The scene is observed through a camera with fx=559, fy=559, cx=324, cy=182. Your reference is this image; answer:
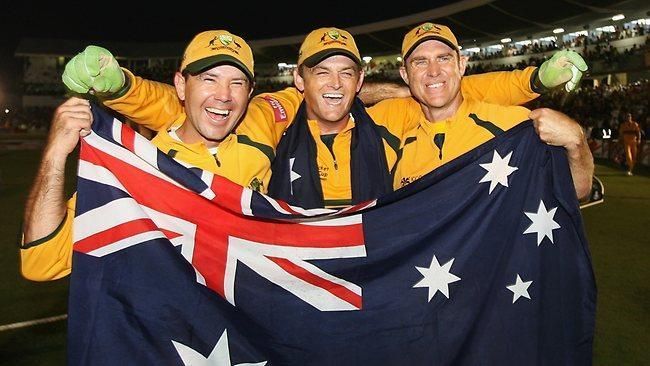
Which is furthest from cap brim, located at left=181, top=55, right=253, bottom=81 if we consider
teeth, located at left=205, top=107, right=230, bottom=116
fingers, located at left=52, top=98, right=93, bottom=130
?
fingers, located at left=52, top=98, right=93, bottom=130

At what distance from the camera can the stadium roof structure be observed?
33.0m

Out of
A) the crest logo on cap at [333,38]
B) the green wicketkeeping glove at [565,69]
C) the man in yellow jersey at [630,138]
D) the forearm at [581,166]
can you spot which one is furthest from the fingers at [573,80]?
the man in yellow jersey at [630,138]

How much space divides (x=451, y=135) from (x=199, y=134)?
1598 millimetres

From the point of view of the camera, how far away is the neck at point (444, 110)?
3.67 m

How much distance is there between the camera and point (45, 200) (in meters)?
2.63

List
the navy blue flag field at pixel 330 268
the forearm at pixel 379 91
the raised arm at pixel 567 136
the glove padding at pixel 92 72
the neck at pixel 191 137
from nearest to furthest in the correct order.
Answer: the navy blue flag field at pixel 330 268
the glove padding at pixel 92 72
the raised arm at pixel 567 136
the neck at pixel 191 137
the forearm at pixel 379 91

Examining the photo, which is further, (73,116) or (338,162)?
(338,162)

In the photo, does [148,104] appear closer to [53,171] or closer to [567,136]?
[53,171]

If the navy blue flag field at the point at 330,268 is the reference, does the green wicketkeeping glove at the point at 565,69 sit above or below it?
above

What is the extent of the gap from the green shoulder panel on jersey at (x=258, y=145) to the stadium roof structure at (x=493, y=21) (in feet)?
110

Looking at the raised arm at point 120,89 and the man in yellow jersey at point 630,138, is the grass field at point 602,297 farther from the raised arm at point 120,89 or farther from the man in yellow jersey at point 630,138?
the man in yellow jersey at point 630,138

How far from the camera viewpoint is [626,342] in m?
5.13

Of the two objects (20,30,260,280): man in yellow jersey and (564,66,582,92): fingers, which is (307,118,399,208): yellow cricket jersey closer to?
(20,30,260,280): man in yellow jersey

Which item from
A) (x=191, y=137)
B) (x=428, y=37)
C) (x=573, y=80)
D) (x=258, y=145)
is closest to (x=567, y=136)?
(x=573, y=80)
